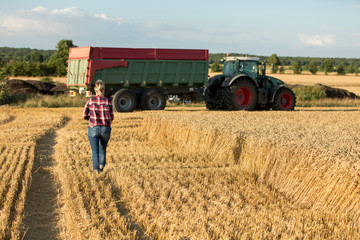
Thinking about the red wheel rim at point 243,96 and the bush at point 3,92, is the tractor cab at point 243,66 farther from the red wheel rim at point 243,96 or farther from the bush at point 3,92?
the bush at point 3,92

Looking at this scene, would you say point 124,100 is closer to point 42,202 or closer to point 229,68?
point 229,68

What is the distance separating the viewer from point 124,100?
16969mm

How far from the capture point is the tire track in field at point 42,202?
498cm

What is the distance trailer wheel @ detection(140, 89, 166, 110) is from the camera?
677 inches

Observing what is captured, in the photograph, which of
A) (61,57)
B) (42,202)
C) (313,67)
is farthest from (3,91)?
(313,67)

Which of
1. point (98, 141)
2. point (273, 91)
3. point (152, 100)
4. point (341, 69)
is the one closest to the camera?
point (98, 141)

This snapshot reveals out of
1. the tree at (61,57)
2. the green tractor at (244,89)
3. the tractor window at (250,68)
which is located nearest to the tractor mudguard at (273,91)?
the green tractor at (244,89)

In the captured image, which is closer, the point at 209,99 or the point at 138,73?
the point at 138,73

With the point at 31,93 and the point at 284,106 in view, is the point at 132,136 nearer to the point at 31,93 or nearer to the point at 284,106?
the point at 284,106

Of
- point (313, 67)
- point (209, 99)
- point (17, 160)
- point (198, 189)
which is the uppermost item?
point (313, 67)

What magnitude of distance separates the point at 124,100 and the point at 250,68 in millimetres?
5243

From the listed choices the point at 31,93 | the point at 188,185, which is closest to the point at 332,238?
the point at 188,185

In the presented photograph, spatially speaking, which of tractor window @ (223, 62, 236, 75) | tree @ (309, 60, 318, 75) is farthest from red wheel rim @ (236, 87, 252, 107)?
tree @ (309, 60, 318, 75)

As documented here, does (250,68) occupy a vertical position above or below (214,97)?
above
